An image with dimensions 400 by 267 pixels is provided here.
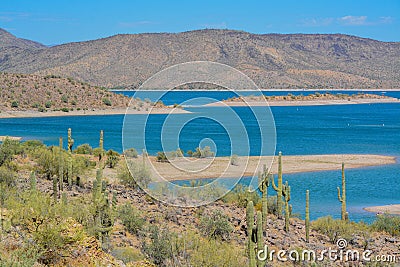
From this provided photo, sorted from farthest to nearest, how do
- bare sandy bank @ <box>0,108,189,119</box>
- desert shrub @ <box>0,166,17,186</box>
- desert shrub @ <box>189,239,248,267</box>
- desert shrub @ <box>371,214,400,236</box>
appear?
bare sandy bank @ <box>0,108,189,119</box> < desert shrub @ <box>371,214,400,236</box> < desert shrub @ <box>0,166,17,186</box> < desert shrub @ <box>189,239,248,267</box>

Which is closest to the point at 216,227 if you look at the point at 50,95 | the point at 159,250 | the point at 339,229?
the point at 159,250

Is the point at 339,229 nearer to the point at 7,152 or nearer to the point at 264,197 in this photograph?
the point at 264,197

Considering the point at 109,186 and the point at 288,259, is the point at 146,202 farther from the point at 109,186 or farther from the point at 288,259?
the point at 288,259

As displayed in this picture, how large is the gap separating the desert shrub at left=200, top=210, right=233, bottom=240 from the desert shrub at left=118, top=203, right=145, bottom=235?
1899 mm

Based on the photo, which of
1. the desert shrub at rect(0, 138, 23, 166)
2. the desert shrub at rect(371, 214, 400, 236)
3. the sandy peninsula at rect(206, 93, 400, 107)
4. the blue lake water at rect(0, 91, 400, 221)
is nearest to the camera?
the desert shrub at rect(371, 214, 400, 236)

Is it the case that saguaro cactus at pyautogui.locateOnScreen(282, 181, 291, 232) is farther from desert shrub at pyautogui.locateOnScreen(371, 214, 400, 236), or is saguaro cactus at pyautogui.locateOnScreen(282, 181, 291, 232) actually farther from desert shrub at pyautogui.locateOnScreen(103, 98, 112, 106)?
desert shrub at pyautogui.locateOnScreen(103, 98, 112, 106)

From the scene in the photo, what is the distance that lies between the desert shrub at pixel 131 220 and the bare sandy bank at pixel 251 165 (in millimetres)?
13596

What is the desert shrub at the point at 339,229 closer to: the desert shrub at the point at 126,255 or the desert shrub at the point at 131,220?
the desert shrub at the point at 131,220

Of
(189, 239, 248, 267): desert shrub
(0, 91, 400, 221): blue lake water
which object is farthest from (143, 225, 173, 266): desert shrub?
(0, 91, 400, 221): blue lake water

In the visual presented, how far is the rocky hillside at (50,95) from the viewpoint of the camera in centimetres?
9744

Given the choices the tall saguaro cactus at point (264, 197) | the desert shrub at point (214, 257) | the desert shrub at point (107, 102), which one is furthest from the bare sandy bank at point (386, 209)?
the desert shrub at point (107, 102)

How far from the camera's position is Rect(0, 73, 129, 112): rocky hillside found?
97.4 meters

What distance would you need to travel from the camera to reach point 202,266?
1272cm

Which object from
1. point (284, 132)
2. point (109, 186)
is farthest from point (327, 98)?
point (109, 186)
